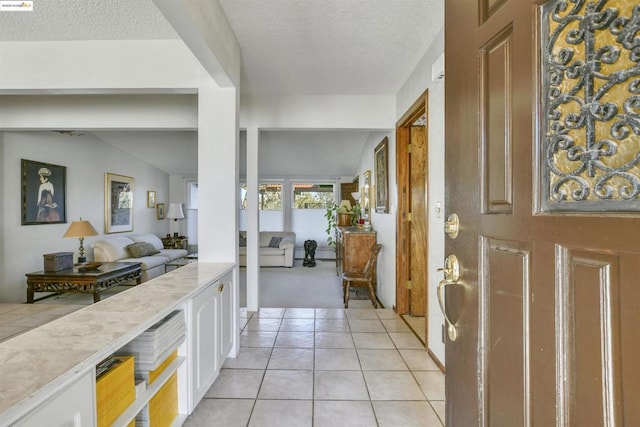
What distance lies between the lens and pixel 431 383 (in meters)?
2.12

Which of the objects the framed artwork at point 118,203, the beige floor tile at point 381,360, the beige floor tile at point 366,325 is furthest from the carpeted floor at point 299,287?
the framed artwork at point 118,203

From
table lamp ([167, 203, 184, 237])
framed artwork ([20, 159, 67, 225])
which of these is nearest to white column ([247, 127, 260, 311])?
framed artwork ([20, 159, 67, 225])

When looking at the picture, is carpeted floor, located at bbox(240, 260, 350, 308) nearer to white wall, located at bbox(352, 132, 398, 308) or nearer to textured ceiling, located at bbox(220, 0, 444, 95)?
white wall, located at bbox(352, 132, 398, 308)

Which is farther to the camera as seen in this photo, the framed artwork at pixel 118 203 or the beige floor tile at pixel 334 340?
the framed artwork at pixel 118 203

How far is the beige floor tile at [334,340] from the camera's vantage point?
2.69 metres

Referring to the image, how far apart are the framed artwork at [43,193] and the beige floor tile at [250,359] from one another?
3896 millimetres

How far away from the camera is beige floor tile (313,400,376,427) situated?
173 cm

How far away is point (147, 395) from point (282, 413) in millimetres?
820

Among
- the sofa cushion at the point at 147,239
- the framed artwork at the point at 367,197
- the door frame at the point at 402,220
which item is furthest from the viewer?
the sofa cushion at the point at 147,239

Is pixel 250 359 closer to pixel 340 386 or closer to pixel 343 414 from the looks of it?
pixel 340 386

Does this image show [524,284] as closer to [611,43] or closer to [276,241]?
[611,43]

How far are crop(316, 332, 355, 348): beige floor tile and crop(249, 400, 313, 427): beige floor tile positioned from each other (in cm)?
80

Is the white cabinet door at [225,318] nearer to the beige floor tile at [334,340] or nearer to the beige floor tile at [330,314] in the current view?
the beige floor tile at [334,340]

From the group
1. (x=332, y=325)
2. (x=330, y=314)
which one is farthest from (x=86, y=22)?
(x=330, y=314)
